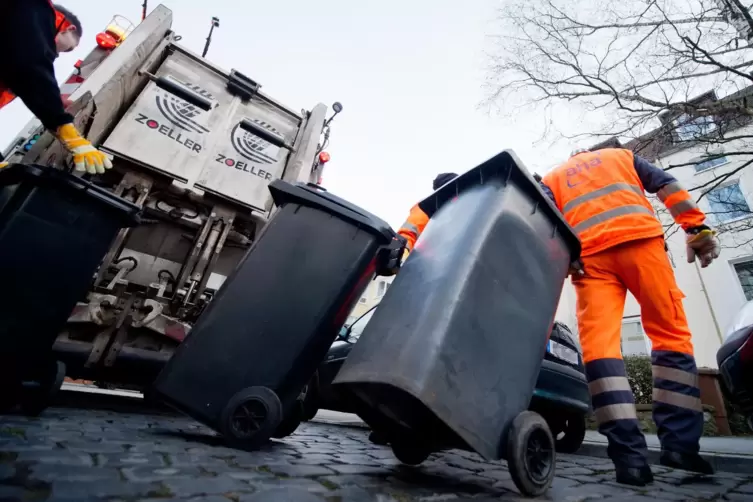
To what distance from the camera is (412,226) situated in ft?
9.18

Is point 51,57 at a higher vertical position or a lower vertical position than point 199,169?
lower

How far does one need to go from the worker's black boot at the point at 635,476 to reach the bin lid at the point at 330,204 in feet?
5.05

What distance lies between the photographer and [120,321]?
2.65m

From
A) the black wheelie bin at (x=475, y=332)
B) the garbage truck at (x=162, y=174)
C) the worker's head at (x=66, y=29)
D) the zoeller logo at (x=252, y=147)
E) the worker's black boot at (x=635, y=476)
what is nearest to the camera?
the black wheelie bin at (x=475, y=332)

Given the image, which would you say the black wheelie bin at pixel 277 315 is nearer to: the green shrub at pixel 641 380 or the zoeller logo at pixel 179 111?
the zoeller logo at pixel 179 111

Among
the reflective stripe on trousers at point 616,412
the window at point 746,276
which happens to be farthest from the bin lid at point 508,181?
the window at point 746,276

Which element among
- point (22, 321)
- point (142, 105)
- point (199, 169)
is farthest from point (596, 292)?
point (142, 105)

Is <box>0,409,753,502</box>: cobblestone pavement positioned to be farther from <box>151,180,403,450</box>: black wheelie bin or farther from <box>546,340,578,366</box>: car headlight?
<box>546,340,578,366</box>: car headlight

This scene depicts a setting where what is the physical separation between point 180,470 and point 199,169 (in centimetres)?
286

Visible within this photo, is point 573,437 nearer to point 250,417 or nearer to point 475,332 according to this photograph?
point 475,332

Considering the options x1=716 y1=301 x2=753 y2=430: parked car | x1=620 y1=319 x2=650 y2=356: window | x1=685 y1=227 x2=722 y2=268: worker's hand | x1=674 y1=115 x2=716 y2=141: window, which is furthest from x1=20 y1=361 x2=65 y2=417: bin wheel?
x1=620 y1=319 x2=650 y2=356: window

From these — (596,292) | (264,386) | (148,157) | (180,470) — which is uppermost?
(148,157)

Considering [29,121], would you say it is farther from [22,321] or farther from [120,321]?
[22,321]

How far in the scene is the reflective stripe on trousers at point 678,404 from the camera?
73.9 inches
